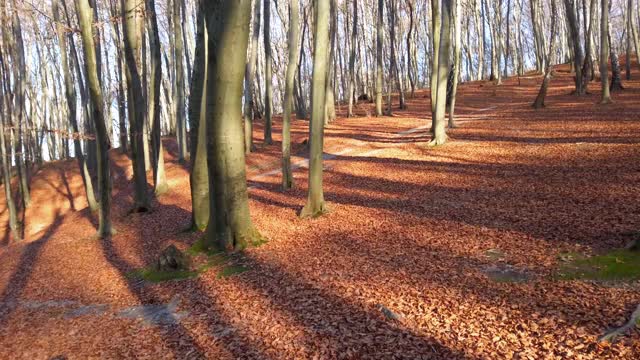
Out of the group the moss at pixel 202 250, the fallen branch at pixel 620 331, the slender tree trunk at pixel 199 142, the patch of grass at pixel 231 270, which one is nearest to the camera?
the fallen branch at pixel 620 331

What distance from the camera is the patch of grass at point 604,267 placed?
4.60m

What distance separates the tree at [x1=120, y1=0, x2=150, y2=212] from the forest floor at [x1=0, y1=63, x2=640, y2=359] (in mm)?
767

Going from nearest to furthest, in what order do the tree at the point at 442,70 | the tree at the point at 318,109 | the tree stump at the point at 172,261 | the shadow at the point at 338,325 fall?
1. the shadow at the point at 338,325
2. the tree stump at the point at 172,261
3. the tree at the point at 318,109
4. the tree at the point at 442,70

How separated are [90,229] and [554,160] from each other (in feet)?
43.1

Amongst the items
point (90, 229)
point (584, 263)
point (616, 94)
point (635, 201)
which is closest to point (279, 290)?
point (584, 263)

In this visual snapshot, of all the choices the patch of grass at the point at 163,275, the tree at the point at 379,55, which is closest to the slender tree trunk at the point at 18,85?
the patch of grass at the point at 163,275

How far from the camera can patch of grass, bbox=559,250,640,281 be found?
4.60 metres

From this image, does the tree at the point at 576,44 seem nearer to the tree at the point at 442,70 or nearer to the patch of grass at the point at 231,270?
the tree at the point at 442,70

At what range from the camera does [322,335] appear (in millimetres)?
4445

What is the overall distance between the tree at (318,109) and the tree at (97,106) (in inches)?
204

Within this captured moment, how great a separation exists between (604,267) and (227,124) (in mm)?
5526

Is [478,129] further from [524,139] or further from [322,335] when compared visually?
[322,335]

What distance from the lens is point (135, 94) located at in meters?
12.8

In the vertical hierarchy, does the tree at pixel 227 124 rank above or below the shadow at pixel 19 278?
above
